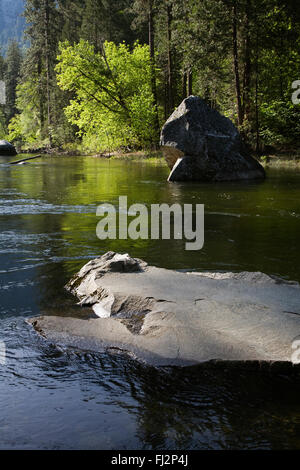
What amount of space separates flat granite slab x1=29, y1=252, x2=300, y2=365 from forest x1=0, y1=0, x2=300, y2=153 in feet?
64.3

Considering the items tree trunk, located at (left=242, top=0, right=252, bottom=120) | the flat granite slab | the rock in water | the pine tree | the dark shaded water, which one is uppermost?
the pine tree

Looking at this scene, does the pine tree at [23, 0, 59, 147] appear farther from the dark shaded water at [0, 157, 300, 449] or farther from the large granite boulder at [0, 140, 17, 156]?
the dark shaded water at [0, 157, 300, 449]

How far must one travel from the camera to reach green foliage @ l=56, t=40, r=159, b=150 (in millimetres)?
30469

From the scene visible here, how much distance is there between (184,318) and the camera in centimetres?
366

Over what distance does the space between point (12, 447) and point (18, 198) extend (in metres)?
10.5

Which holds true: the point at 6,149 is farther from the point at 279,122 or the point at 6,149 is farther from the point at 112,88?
the point at 279,122

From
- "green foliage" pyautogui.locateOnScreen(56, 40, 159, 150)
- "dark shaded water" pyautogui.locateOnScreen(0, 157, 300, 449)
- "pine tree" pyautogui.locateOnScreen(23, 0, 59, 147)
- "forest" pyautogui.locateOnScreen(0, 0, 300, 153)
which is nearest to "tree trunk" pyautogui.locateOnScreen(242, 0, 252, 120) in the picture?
"forest" pyautogui.locateOnScreen(0, 0, 300, 153)

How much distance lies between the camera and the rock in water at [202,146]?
634 inches

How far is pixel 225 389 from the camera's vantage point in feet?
9.73

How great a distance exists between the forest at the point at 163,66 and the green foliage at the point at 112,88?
7 cm

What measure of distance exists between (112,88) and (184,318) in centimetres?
3006

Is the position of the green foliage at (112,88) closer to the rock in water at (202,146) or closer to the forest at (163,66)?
the forest at (163,66)

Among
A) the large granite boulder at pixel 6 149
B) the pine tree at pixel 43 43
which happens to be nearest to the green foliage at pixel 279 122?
the large granite boulder at pixel 6 149
